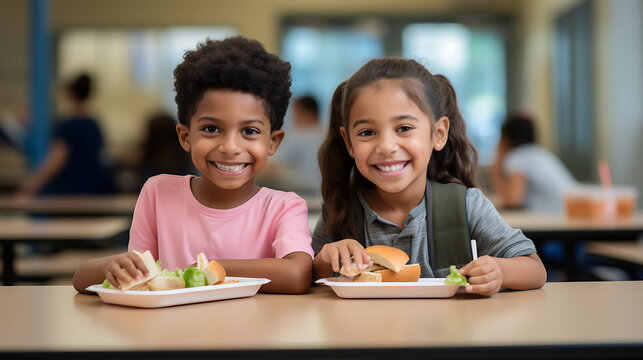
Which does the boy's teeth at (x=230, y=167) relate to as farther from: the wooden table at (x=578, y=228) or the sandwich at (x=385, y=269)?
the wooden table at (x=578, y=228)

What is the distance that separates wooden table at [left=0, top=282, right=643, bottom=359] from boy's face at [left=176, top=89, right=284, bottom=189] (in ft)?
0.88

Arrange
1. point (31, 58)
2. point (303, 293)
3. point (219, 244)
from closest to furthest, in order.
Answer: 1. point (303, 293)
2. point (219, 244)
3. point (31, 58)

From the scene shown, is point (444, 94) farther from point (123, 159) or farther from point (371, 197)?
point (123, 159)

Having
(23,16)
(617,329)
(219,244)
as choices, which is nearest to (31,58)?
(23,16)

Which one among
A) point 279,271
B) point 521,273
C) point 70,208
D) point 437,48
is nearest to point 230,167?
point 279,271

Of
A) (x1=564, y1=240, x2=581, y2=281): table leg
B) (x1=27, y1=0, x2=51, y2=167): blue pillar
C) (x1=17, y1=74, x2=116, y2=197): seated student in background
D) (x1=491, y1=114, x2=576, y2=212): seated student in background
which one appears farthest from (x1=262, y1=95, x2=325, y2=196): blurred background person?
(x1=564, y1=240, x2=581, y2=281): table leg

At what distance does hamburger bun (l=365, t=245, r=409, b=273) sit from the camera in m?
1.14

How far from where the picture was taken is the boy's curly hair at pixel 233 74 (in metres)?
1.27

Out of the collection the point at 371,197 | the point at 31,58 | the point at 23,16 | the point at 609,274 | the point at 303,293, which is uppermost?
the point at 23,16

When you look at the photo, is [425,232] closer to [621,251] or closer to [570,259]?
[621,251]

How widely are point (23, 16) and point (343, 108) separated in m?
4.39

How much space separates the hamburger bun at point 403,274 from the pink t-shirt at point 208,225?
0.66 feet

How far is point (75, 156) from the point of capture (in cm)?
458

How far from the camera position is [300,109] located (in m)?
5.45
